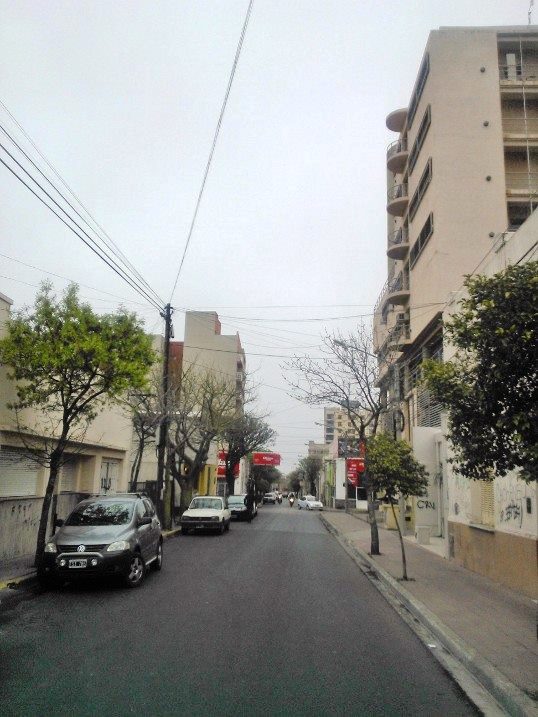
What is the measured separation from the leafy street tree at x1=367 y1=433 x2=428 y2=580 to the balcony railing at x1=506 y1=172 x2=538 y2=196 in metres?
18.6

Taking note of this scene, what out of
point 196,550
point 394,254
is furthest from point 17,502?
point 394,254

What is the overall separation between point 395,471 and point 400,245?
20879 millimetres

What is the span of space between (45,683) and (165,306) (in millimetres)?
18381

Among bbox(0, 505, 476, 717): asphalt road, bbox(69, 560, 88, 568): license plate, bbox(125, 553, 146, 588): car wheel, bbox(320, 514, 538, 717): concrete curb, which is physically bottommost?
bbox(0, 505, 476, 717): asphalt road

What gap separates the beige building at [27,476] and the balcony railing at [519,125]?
23110 millimetres

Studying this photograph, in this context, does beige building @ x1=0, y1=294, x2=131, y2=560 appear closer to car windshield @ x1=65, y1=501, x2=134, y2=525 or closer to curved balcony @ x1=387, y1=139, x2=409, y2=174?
car windshield @ x1=65, y1=501, x2=134, y2=525

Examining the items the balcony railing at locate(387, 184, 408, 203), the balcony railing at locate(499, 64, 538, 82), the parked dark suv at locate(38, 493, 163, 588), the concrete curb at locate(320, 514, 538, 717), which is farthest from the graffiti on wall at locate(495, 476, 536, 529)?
the balcony railing at locate(499, 64, 538, 82)

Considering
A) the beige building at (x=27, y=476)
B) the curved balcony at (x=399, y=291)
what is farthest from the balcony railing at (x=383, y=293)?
the beige building at (x=27, y=476)

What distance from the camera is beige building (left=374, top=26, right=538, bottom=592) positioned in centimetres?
2645

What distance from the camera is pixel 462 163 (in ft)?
90.3

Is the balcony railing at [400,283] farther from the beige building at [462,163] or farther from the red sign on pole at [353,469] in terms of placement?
the red sign on pole at [353,469]

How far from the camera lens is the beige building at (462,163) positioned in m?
26.5

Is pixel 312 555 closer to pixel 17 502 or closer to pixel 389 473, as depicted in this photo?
pixel 389 473

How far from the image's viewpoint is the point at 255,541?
2188cm
